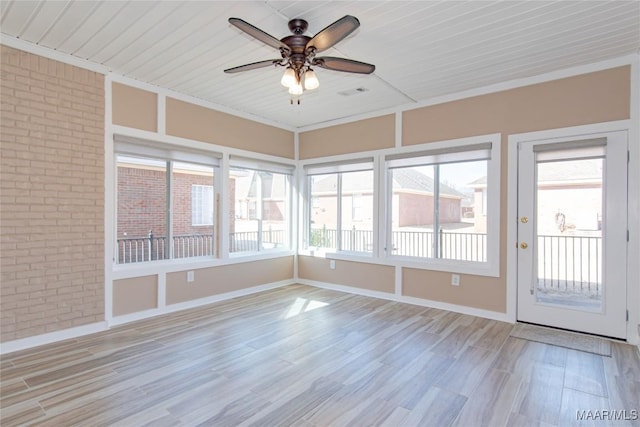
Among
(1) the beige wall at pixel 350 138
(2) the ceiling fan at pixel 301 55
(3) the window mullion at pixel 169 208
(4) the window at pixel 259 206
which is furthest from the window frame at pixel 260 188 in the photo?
(2) the ceiling fan at pixel 301 55

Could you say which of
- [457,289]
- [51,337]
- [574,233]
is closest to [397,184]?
[457,289]

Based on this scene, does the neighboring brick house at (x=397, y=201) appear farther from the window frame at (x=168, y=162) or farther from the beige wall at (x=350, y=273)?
the window frame at (x=168, y=162)

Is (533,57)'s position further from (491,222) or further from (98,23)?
(98,23)

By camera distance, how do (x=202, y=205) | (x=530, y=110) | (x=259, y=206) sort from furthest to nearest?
(x=259, y=206) < (x=202, y=205) < (x=530, y=110)

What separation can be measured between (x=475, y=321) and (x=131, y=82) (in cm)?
493

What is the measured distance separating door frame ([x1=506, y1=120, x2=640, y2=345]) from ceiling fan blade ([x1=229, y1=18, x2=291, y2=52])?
2.94 m

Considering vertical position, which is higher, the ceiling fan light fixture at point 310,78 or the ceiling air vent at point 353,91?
the ceiling air vent at point 353,91

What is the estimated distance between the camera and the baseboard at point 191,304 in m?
3.84

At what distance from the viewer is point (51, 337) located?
327cm

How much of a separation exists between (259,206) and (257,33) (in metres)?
3.57

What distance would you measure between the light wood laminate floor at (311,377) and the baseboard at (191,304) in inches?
6.4

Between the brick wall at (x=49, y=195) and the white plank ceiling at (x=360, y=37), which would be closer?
the white plank ceiling at (x=360, y=37)

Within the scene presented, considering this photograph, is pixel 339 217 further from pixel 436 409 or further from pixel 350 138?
pixel 436 409

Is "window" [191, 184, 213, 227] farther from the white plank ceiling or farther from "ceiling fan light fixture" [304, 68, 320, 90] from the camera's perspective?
"ceiling fan light fixture" [304, 68, 320, 90]
